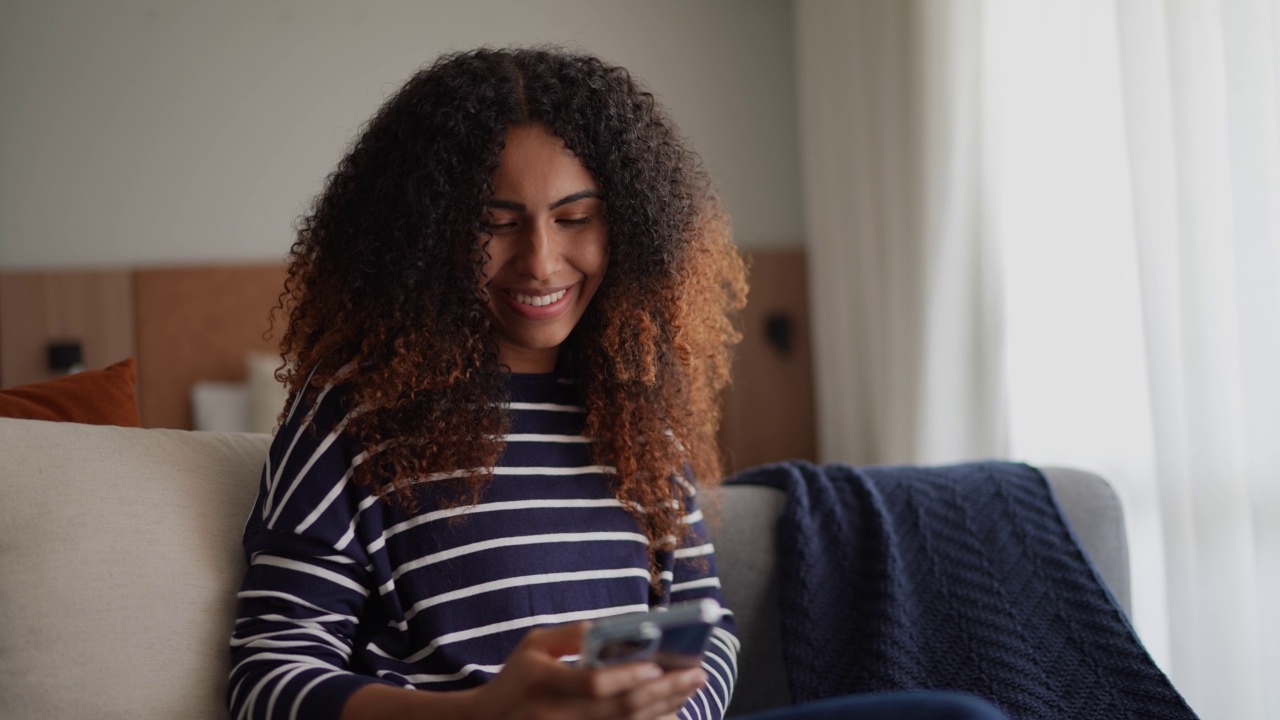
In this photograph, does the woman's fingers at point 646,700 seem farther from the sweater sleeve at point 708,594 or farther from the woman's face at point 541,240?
the woman's face at point 541,240

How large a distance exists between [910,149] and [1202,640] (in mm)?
1458

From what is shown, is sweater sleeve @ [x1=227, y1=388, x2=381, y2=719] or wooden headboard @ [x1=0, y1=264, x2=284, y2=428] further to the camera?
wooden headboard @ [x1=0, y1=264, x2=284, y2=428]

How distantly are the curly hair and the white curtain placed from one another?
924 mm

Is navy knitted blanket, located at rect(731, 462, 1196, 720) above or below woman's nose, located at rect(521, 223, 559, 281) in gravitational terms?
below

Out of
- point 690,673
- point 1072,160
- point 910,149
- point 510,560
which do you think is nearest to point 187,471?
point 510,560

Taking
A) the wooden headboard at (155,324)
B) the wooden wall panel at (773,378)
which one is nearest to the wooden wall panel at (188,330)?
the wooden headboard at (155,324)

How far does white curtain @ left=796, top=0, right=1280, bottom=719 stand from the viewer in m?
1.75

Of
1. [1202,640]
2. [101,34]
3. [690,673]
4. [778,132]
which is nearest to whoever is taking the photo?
[690,673]

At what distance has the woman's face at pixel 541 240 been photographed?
1227 millimetres

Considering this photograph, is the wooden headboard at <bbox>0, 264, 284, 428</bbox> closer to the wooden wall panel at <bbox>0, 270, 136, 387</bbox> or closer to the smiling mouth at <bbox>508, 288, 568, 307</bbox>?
the wooden wall panel at <bbox>0, 270, 136, 387</bbox>

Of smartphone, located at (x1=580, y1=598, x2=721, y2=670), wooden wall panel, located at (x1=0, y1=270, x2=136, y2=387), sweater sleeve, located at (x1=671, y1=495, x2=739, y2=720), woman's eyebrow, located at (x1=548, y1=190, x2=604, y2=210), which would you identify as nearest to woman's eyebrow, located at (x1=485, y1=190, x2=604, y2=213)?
woman's eyebrow, located at (x1=548, y1=190, x2=604, y2=210)

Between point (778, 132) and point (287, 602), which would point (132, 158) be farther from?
point (287, 602)

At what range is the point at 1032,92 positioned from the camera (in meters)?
2.42

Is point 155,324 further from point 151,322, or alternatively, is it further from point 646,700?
point 646,700
